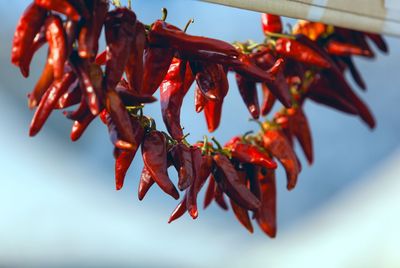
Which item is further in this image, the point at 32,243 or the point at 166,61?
the point at 32,243

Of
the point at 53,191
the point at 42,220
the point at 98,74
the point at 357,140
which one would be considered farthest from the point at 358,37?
the point at 42,220

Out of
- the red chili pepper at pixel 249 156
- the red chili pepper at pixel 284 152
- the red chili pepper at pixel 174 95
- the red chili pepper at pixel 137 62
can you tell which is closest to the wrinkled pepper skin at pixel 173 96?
the red chili pepper at pixel 174 95

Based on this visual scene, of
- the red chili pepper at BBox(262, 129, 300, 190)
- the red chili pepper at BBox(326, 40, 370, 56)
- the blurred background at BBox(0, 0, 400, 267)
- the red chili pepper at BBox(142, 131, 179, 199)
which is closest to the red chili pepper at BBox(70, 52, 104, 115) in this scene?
the red chili pepper at BBox(142, 131, 179, 199)

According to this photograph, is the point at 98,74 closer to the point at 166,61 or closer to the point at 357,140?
the point at 166,61

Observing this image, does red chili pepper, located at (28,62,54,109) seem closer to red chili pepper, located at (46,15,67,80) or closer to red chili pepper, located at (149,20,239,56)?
red chili pepper, located at (46,15,67,80)

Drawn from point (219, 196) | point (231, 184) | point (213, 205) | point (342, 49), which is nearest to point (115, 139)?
point (231, 184)

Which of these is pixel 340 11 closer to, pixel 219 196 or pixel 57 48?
pixel 219 196

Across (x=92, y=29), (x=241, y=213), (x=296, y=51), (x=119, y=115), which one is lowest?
(x=241, y=213)

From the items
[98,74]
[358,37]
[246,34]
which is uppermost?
[246,34]
